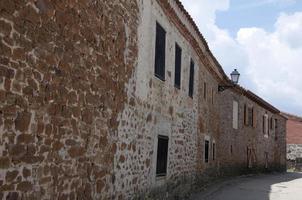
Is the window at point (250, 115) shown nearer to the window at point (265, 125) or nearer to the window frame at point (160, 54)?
the window at point (265, 125)

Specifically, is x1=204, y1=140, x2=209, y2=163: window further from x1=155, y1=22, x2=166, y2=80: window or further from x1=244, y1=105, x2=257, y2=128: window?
x1=244, y1=105, x2=257, y2=128: window

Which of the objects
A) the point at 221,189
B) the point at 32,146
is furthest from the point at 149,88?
the point at 221,189

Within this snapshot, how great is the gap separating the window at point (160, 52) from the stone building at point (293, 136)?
3031 cm

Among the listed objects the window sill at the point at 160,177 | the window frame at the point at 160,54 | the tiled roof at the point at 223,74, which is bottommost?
the window sill at the point at 160,177

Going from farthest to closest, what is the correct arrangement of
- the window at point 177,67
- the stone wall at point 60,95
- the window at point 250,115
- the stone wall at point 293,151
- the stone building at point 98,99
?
the stone wall at point 293,151
the window at point 250,115
the window at point 177,67
the stone building at point 98,99
the stone wall at point 60,95

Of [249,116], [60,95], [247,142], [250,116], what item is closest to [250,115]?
[250,116]

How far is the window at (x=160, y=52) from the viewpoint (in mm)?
10222

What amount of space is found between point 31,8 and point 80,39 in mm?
1307

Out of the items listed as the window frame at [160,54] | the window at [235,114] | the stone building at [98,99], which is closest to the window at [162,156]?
the stone building at [98,99]

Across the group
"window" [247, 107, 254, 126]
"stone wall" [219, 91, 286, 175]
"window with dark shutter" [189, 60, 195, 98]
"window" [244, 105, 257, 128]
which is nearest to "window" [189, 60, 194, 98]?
"window with dark shutter" [189, 60, 195, 98]

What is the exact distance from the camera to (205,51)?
16.2 m

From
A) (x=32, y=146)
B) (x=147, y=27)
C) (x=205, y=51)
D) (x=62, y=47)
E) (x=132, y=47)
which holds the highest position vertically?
(x=205, y=51)

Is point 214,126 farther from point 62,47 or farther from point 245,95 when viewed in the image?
point 62,47

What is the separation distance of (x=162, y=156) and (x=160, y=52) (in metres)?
2.45
